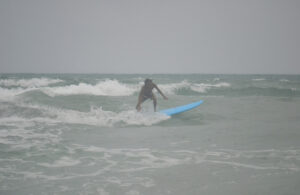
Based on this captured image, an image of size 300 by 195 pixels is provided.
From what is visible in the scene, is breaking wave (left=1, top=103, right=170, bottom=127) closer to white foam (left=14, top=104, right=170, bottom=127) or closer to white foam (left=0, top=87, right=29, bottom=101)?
white foam (left=14, top=104, right=170, bottom=127)

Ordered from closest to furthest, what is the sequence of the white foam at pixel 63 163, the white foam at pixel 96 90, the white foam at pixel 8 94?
the white foam at pixel 63 163
the white foam at pixel 8 94
the white foam at pixel 96 90

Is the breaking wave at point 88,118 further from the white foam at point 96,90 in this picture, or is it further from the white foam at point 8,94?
the white foam at point 96,90

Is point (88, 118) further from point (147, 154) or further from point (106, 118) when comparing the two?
point (147, 154)

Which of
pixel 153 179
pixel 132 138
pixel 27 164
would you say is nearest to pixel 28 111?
pixel 132 138

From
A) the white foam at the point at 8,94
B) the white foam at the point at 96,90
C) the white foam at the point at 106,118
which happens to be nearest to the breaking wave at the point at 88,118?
the white foam at the point at 106,118

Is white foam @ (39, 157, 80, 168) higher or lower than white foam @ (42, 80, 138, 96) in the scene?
lower

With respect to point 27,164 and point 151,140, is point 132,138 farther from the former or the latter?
point 27,164

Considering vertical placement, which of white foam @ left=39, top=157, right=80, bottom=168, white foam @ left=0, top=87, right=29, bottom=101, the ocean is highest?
white foam @ left=0, top=87, right=29, bottom=101

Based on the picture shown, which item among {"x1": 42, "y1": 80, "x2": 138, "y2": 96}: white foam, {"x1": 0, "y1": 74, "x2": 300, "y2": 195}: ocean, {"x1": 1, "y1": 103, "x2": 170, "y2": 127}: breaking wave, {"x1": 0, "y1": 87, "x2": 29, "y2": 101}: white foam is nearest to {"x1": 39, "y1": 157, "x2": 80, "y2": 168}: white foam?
{"x1": 0, "y1": 74, "x2": 300, "y2": 195}: ocean

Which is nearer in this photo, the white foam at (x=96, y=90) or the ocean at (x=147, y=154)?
the ocean at (x=147, y=154)

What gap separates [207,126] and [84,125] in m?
3.22

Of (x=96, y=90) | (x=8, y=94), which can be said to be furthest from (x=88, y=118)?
(x=96, y=90)

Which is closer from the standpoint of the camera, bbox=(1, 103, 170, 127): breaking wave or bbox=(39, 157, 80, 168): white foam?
bbox=(39, 157, 80, 168): white foam

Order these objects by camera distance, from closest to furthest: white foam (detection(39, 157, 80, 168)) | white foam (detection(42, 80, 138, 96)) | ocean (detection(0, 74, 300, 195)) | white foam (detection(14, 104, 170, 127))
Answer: ocean (detection(0, 74, 300, 195)) < white foam (detection(39, 157, 80, 168)) < white foam (detection(14, 104, 170, 127)) < white foam (detection(42, 80, 138, 96))
